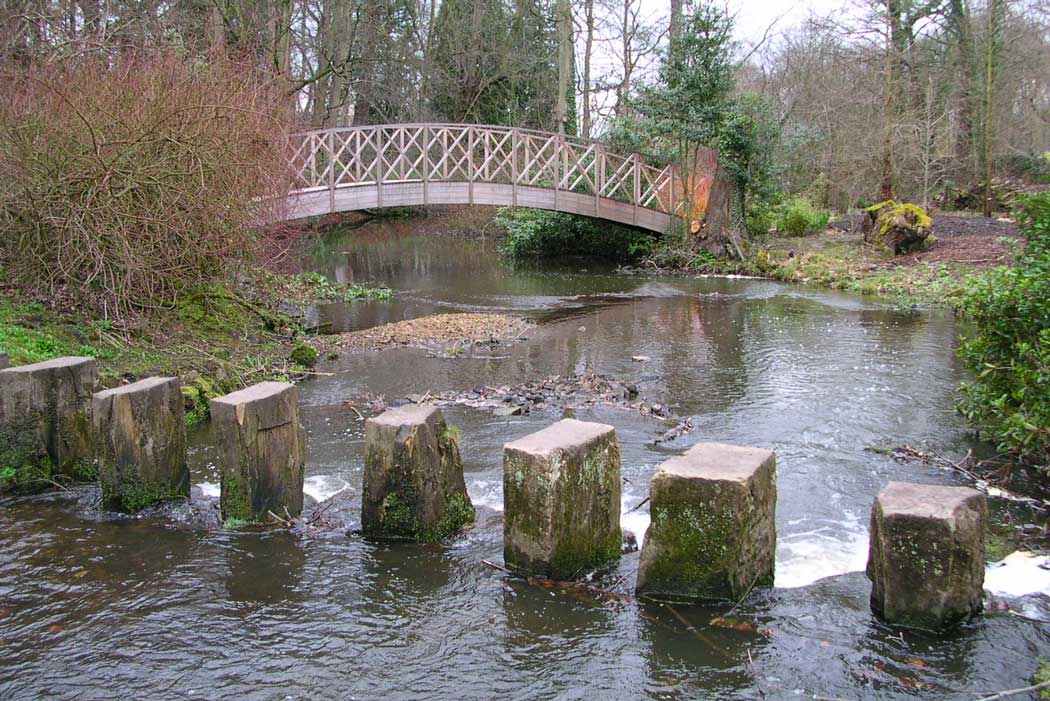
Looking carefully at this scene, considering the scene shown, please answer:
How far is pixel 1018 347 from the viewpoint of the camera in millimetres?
5934

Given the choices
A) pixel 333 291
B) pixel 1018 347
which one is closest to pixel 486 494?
pixel 1018 347

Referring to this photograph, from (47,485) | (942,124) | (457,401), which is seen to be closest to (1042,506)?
(457,401)

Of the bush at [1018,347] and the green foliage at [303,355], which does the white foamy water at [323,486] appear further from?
the bush at [1018,347]

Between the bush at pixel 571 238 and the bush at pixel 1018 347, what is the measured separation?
16495 mm

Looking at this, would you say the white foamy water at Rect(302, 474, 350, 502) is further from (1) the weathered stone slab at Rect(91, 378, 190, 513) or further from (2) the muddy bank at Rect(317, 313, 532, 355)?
(2) the muddy bank at Rect(317, 313, 532, 355)

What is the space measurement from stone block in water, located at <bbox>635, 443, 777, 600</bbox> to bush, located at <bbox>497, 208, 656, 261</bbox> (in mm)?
19138

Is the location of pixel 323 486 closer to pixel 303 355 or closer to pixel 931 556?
pixel 931 556

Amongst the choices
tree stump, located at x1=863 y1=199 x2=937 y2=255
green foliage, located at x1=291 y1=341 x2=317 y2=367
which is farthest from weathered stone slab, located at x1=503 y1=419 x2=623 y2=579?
tree stump, located at x1=863 y1=199 x2=937 y2=255

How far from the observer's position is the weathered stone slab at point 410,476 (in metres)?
4.68

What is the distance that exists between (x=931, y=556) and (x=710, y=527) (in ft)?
3.02

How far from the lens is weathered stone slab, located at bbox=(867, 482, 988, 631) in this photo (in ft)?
11.5

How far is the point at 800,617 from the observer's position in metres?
3.96

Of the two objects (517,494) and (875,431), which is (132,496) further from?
(875,431)

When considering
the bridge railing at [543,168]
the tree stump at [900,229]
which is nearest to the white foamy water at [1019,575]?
the tree stump at [900,229]
